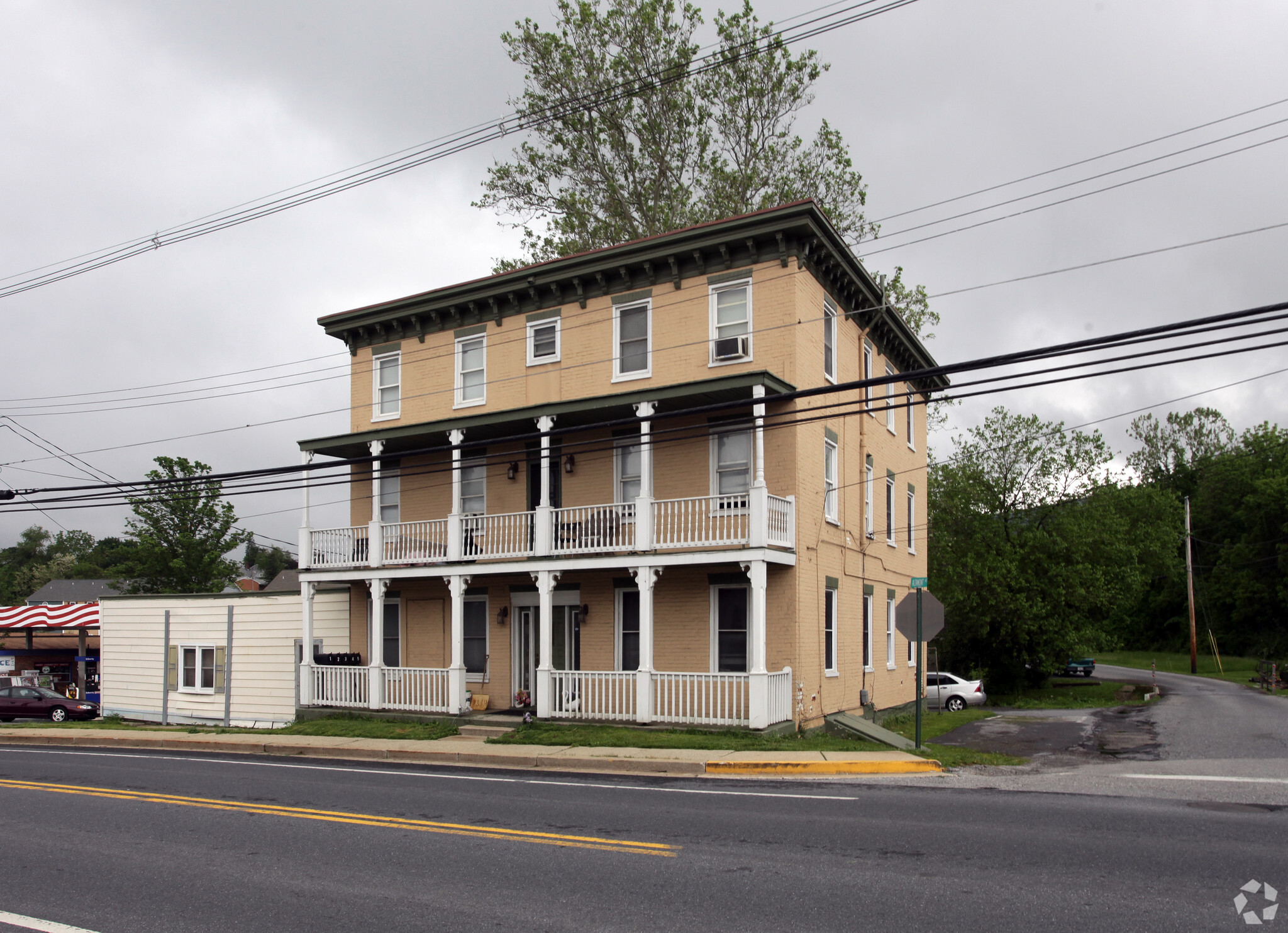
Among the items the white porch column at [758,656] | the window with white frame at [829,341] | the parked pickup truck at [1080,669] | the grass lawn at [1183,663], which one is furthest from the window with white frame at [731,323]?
the grass lawn at [1183,663]

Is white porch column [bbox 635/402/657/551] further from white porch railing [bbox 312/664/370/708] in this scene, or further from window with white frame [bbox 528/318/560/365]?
white porch railing [bbox 312/664/370/708]

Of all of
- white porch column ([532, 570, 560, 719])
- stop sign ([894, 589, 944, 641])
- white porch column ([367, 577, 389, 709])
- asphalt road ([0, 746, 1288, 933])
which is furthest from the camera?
white porch column ([367, 577, 389, 709])

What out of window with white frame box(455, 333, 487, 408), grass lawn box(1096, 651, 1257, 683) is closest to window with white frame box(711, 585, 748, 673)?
window with white frame box(455, 333, 487, 408)

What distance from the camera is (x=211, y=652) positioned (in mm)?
25875

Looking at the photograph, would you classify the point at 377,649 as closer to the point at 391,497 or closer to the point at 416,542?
the point at 416,542

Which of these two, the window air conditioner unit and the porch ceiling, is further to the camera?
the window air conditioner unit

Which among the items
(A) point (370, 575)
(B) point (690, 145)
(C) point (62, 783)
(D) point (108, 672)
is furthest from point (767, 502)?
(D) point (108, 672)

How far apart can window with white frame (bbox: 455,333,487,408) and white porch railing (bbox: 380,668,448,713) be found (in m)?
6.25

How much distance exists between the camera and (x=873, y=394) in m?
25.5

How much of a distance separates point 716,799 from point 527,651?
11043 mm

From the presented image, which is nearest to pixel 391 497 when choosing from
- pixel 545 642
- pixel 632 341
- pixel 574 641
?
pixel 574 641

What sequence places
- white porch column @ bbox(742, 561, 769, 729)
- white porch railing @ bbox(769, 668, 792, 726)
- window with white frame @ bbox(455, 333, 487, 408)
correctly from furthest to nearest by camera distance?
window with white frame @ bbox(455, 333, 487, 408) → white porch railing @ bbox(769, 668, 792, 726) → white porch column @ bbox(742, 561, 769, 729)

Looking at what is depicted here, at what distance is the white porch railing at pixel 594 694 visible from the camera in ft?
63.0

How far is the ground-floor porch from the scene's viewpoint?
1855 cm
